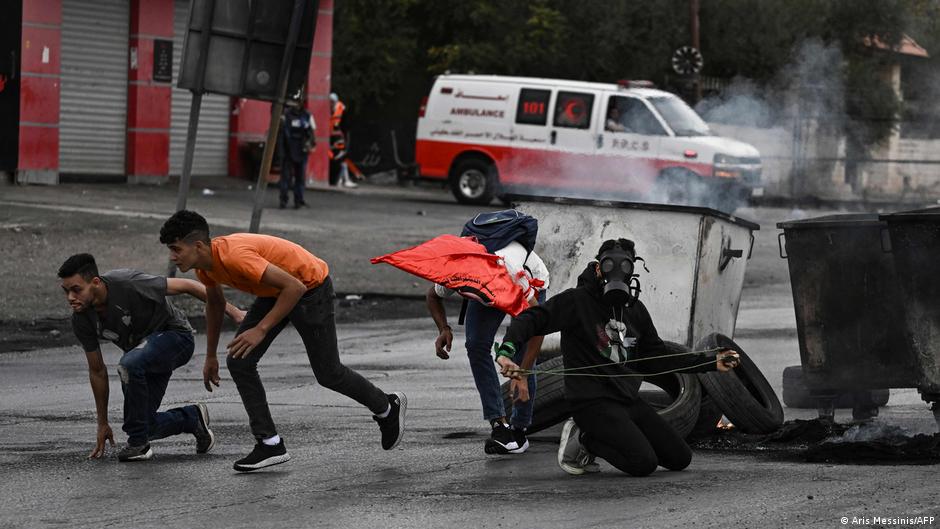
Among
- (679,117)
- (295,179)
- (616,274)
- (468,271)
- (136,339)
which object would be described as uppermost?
(679,117)

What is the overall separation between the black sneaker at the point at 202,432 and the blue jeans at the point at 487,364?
1369mm

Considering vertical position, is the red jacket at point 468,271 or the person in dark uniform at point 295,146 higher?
the red jacket at point 468,271

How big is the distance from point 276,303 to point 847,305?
3.16 m

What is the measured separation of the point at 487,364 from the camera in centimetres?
773

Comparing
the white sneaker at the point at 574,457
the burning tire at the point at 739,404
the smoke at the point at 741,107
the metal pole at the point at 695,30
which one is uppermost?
the metal pole at the point at 695,30

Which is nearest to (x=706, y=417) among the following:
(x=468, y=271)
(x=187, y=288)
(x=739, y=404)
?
(x=739, y=404)

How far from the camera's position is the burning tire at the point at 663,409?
786 cm

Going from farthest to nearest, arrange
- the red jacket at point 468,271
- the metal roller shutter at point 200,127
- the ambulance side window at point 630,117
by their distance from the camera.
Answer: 1. the metal roller shutter at point 200,127
2. the ambulance side window at point 630,117
3. the red jacket at point 468,271

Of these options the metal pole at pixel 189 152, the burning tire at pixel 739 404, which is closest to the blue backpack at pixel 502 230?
the burning tire at pixel 739 404

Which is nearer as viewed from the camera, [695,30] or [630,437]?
[630,437]

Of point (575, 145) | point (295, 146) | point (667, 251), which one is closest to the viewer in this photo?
point (667, 251)

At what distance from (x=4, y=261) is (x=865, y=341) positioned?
9.94 m

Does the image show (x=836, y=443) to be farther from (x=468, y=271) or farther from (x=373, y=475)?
(x=373, y=475)

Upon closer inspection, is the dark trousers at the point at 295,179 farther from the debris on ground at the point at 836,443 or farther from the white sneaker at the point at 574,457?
the white sneaker at the point at 574,457
